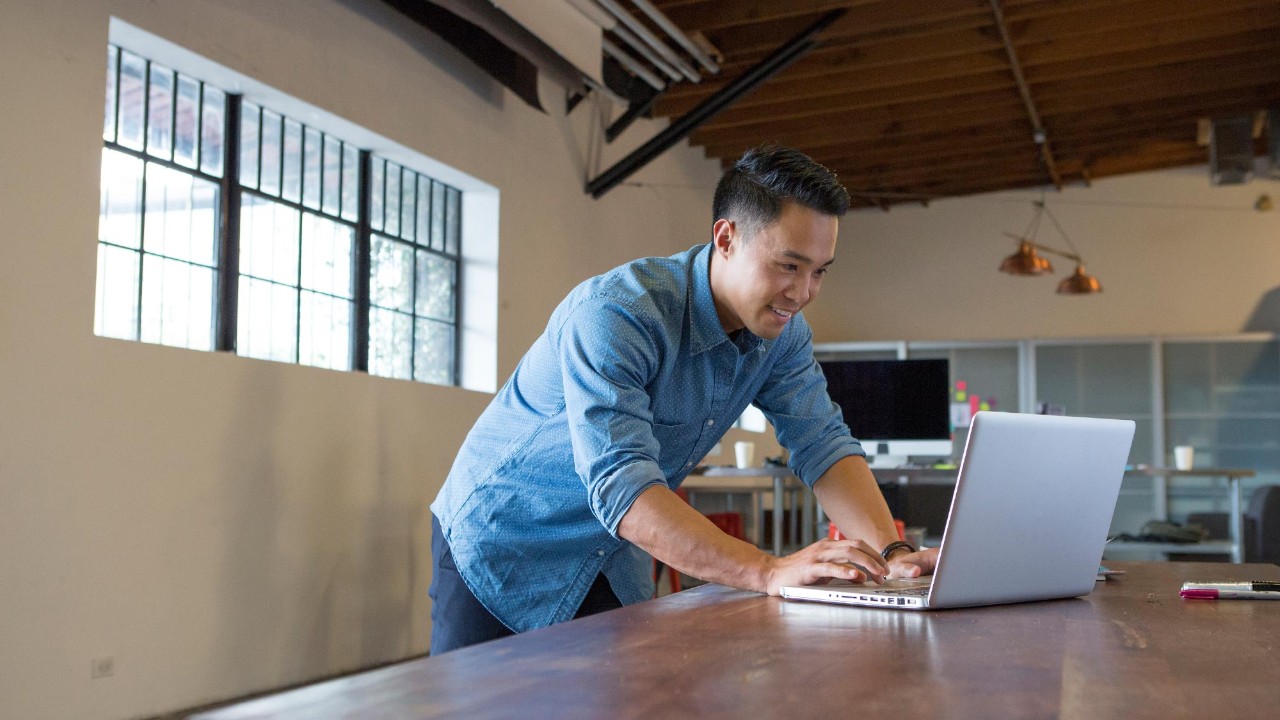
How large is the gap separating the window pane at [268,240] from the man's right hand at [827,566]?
324 centimetres

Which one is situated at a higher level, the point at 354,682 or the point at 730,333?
the point at 730,333

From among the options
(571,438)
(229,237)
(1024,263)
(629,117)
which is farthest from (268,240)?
(1024,263)

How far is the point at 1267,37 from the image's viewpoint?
6.72m

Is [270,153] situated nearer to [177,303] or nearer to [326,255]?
[326,255]

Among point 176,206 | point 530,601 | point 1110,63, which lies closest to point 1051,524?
point 530,601

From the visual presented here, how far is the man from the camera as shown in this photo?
1445mm

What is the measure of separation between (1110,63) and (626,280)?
20.6 feet

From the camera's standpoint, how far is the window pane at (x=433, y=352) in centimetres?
520

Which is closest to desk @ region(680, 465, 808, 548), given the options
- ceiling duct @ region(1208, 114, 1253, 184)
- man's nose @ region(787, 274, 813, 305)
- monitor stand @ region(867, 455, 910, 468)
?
monitor stand @ region(867, 455, 910, 468)

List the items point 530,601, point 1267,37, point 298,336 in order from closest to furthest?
point 530,601 < point 298,336 < point 1267,37

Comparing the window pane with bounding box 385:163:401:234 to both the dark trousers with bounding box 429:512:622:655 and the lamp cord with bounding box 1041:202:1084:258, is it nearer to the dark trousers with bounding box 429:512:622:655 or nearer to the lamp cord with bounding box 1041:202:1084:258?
the dark trousers with bounding box 429:512:622:655

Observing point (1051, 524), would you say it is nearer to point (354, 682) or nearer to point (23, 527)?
point (354, 682)

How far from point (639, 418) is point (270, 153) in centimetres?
327

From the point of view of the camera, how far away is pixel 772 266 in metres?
1.58
